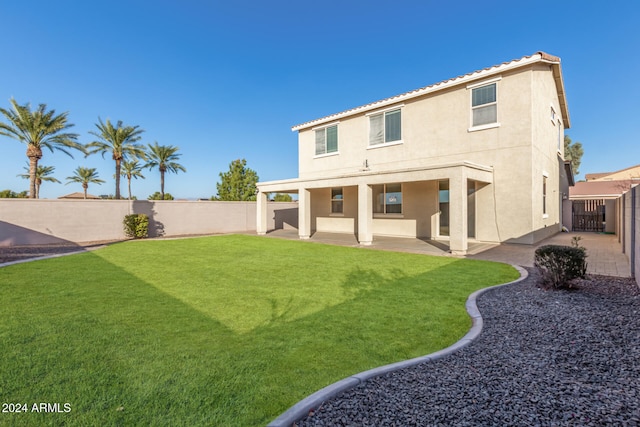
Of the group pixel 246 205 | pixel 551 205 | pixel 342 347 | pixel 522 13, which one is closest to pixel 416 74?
pixel 522 13

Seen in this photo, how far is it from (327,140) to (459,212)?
11154 millimetres

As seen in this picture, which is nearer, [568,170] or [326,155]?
[326,155]

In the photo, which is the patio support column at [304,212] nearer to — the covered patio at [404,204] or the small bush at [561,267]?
the covered patio at [404,204]

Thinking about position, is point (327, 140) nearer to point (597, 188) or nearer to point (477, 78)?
point (477, 78)

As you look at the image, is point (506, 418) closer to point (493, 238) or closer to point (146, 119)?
point (493, 238)

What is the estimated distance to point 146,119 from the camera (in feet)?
87.0

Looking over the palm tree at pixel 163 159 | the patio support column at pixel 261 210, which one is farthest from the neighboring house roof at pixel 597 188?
the palm tree at pixel 163 159

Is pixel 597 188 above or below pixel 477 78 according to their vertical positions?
below

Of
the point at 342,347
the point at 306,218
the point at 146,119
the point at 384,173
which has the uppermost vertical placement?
the point at 146,119

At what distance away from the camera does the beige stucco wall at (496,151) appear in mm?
12445

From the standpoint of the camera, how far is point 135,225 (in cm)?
1872

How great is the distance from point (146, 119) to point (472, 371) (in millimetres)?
30313

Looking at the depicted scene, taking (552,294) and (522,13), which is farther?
(522,13)

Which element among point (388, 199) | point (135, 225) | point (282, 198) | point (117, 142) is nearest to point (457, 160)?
point (388, 199)
